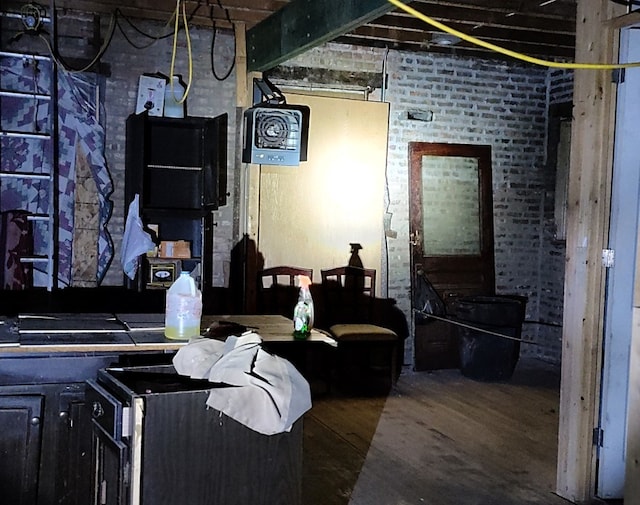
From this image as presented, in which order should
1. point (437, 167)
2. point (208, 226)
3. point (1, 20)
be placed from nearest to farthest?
point (1, 20) → point (208, 226) → point (437, 167)

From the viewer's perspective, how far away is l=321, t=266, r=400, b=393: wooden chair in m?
6.19

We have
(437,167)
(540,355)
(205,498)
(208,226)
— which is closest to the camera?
(205,498)

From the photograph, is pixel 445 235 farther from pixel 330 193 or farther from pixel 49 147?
pixel 49 147

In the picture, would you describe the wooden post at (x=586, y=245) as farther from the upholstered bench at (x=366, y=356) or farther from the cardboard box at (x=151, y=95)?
the cardboard box at (x=151, y=95)

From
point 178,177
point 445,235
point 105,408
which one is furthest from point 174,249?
point 105,408

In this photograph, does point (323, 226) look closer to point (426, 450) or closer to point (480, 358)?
point (480, 358)

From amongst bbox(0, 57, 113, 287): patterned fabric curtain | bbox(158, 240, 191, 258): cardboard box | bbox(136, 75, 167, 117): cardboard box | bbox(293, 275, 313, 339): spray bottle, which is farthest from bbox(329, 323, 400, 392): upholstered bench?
bbox(293, 275, 313, 339): spray bottle

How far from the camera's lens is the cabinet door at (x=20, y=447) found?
9.25 ft

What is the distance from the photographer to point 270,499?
2607 mm

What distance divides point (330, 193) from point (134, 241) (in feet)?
6.00

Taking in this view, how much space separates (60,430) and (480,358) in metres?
4.46

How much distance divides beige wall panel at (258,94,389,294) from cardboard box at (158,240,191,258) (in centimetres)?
89

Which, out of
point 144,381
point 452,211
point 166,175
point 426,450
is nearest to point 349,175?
point 452,211

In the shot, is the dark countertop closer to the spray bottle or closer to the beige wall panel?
the spray bottle
